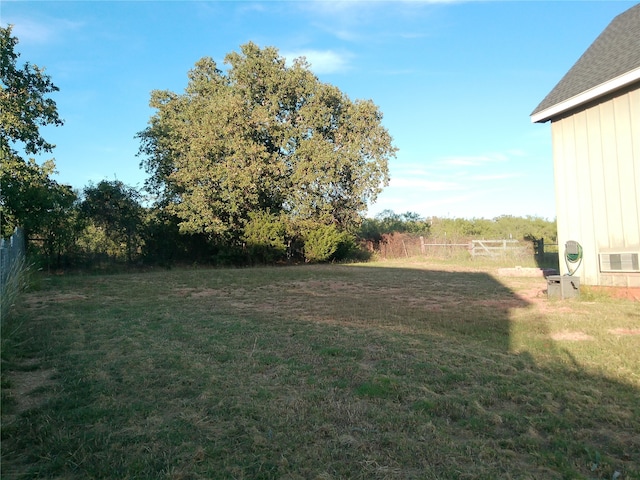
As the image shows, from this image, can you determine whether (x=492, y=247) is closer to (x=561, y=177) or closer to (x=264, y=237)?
(x=264, y=237)

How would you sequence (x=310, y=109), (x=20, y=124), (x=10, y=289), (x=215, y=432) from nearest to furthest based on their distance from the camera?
(x=215, y=432) < (x=10, y=289) < (x=20, y=124) < (x=310, y=109)

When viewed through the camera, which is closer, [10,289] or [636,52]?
[10,289]

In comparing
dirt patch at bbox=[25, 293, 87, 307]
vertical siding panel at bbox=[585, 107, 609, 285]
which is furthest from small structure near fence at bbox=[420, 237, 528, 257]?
dirt patch at bbox=[25, 293, 87, 307]

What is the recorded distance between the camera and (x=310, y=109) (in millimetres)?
23578

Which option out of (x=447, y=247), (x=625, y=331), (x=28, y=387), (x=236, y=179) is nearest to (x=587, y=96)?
(x=625, y=331)

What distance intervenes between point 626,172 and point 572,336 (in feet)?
14.0

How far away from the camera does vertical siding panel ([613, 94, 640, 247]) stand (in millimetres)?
8117

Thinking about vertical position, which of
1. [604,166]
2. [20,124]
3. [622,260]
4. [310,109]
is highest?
[310,109]

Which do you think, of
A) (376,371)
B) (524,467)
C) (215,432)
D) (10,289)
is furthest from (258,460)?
(10,289)

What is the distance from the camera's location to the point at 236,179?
20297mm

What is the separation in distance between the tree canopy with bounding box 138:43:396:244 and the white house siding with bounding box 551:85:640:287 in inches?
548

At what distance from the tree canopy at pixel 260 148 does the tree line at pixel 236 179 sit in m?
0.06

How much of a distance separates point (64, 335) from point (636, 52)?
10.8m

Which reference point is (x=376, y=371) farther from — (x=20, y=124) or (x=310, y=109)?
(x=310, y=109)
